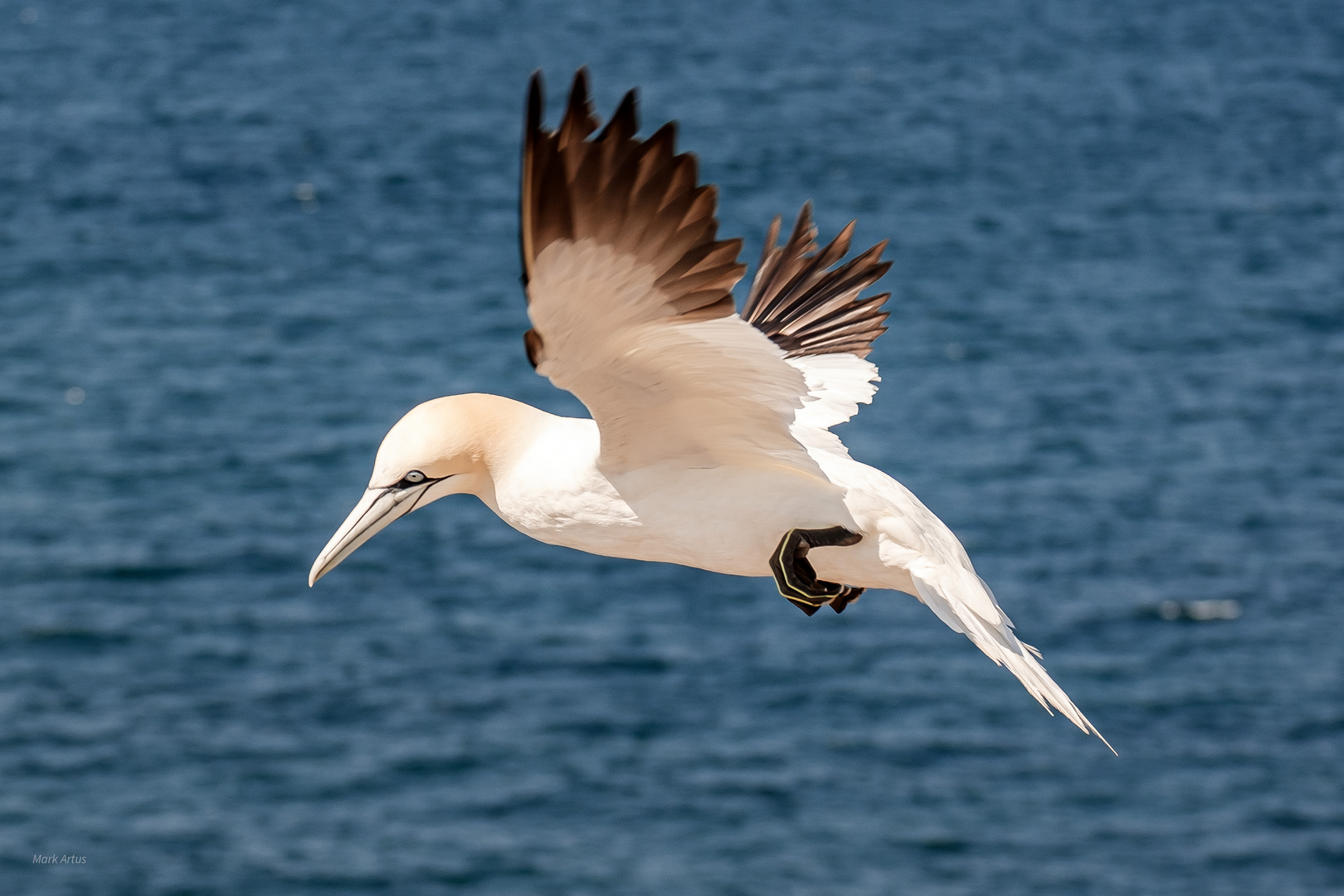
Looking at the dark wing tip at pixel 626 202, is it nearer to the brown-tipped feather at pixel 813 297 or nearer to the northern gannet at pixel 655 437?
the northern gannet at pixel 655 437

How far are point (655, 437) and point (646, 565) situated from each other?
33.0m

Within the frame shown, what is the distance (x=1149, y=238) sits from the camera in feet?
163

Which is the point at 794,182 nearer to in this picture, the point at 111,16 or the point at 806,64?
the point at 806,64

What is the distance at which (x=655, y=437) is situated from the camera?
6105mm

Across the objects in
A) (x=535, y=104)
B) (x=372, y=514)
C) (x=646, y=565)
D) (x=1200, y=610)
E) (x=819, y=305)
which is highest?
(x=535, y=104)

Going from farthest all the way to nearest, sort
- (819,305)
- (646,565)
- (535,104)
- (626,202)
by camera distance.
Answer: (646,565) → (819,305) → (626,202) → (535,104)

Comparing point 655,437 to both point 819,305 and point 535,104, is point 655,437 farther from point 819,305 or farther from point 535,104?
point 819,305

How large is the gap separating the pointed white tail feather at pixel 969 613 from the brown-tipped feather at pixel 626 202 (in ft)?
4.77

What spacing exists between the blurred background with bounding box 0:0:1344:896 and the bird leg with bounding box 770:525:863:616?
1032 inches

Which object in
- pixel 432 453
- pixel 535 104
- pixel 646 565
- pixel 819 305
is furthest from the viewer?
pixel 646 565

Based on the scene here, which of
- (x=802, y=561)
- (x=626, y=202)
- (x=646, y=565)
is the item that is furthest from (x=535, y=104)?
(x=646, y=565)

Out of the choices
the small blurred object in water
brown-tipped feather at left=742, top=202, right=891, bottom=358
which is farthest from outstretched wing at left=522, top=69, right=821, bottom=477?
the small blurred object in water

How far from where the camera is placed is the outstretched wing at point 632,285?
5125mm

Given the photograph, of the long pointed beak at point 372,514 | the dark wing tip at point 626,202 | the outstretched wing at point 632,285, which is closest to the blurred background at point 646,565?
the long pointed beak at point 372,514
